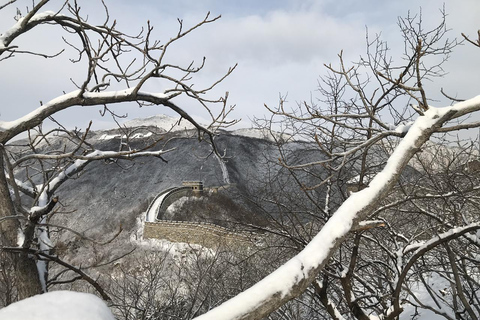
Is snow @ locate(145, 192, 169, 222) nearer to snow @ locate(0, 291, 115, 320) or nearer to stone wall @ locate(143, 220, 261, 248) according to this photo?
stone wall @ locate(143, 220, 261, 248)

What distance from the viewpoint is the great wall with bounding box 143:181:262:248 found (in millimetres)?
18575

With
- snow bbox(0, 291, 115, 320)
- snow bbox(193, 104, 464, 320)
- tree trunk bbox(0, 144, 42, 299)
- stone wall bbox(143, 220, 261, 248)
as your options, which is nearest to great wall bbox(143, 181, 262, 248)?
stone wall bbox(143, 220, 261, 248)

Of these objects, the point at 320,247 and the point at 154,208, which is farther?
the point at 154,208

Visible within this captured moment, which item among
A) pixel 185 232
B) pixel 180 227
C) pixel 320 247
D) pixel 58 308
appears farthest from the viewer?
pixel 180 227

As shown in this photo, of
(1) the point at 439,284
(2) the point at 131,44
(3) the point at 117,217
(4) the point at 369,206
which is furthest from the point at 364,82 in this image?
(3) the point at 117,217

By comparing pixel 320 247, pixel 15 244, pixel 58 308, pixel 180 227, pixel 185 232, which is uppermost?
pixel 180 227

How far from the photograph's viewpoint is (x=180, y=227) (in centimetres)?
2230

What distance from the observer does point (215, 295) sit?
10.7m

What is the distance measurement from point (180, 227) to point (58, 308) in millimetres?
21545

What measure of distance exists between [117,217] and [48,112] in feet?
93.0

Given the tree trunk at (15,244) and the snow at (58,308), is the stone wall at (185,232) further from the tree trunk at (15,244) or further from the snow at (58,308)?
the snow at (58,308)

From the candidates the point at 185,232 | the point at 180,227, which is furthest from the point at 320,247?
the point at 180,227

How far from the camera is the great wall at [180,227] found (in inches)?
731

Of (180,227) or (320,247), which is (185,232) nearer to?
(180,227)
